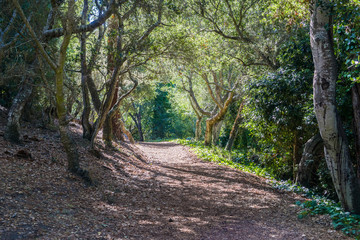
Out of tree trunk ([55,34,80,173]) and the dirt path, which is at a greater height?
tree trunk ([55,34,80,173])

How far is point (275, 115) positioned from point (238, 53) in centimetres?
475

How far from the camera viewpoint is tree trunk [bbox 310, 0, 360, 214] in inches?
221

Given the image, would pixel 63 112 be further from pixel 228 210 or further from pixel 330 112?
pixel 330 112

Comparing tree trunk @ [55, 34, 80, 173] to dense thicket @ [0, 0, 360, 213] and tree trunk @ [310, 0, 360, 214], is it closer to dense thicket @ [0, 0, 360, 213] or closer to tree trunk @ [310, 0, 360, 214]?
dense thicket @ [0, 0, 360, 213]

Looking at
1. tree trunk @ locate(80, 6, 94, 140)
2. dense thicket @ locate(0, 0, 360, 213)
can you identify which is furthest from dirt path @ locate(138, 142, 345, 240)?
tree trunk @ locate(80, 6, 94, 140)

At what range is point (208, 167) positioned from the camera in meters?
12.3

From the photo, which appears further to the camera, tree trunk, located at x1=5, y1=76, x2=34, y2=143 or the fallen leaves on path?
tree trunk, located at x1=5, y1=76, x2=34, y2=143

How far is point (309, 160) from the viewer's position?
848cm

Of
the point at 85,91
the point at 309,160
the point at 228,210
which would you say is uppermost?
the point at 85,91

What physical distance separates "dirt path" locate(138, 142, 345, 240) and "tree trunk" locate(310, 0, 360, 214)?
893 mm

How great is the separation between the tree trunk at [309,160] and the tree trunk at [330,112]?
2.74 meters

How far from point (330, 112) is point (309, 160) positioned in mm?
3336

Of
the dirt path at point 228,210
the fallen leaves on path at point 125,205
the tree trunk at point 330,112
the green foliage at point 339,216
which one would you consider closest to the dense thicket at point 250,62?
the tree trunk at point 330,112

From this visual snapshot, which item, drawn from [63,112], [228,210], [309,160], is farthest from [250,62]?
[63,112]
